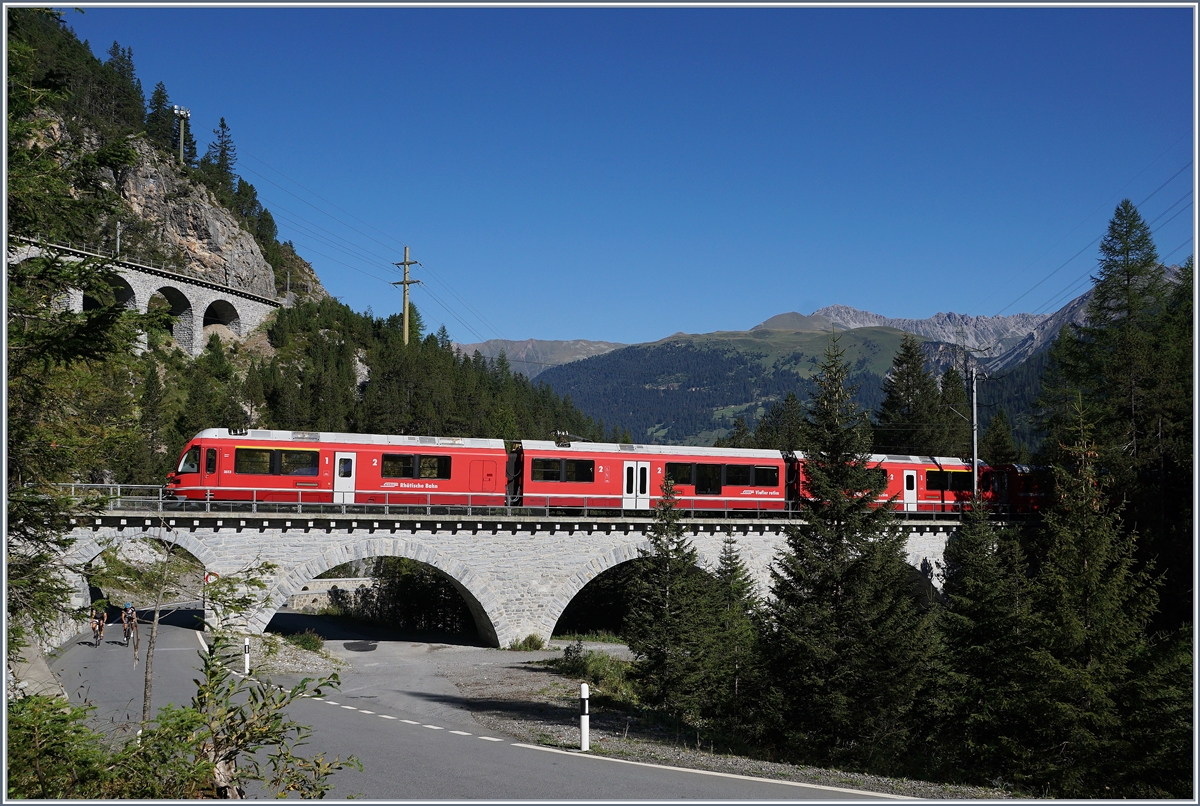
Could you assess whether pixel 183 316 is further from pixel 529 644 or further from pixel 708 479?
pixel 708 479

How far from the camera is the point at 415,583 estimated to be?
129 feet

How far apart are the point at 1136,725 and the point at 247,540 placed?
81.9 ft

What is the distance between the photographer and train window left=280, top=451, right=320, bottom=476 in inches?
1140

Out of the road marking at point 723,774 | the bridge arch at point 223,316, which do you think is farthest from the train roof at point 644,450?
the bridge arch at point 223,316

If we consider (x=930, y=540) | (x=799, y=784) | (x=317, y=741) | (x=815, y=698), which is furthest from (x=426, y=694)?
(x=930, y=540)

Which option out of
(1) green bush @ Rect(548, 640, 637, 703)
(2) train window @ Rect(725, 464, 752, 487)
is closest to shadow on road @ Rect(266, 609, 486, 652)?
(1) green bush @ Rect(548, 640, 637, 703)

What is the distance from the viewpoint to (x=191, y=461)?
1123 inches

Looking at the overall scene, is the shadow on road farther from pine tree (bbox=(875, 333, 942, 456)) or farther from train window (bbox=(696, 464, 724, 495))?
pine tree (bbox=(875, 333, 942, 456))

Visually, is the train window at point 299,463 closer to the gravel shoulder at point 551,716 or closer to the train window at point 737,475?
the gravel shoulder at point 551,716

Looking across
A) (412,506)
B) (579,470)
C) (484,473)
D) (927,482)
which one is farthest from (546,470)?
(927,482)

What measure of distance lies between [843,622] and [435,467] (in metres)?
17.2

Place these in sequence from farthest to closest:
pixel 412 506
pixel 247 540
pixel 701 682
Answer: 1. pixel 412 506
2. pixel 247 540
3. pixel 701 682

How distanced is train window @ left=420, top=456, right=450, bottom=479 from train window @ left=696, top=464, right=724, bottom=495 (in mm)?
10577

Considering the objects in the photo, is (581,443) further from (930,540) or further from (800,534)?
(930,540)
